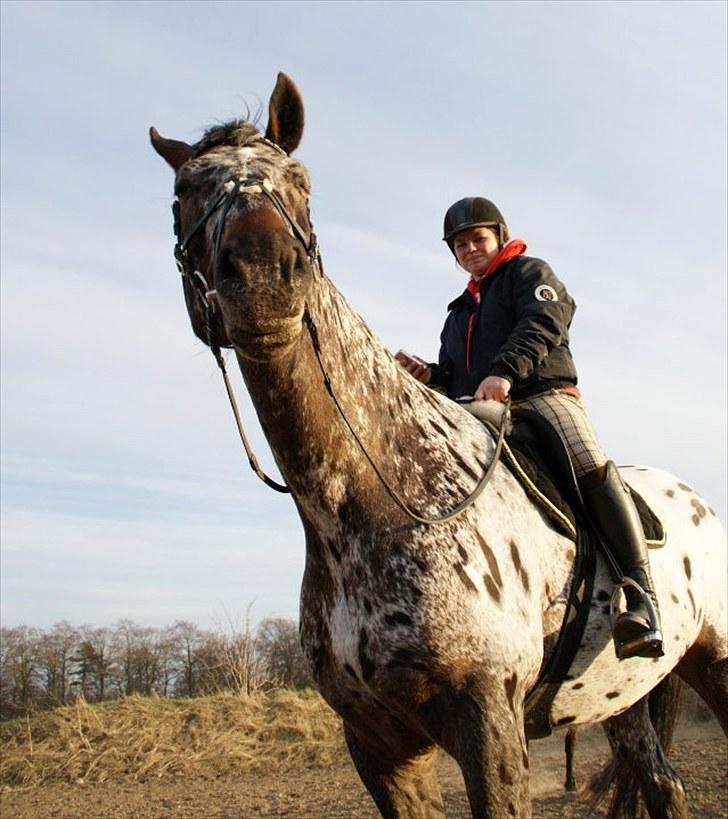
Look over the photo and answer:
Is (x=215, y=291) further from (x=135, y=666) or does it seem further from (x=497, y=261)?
(x=135, y=666)

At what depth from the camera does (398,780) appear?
375 centimetres

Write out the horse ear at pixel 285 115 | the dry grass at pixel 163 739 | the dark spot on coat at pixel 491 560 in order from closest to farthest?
the dark spot on coat at pixel 491 560, the horse ear at pixel 285 115, the dry grass at pixel 163 739

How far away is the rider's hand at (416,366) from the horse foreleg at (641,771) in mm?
2454

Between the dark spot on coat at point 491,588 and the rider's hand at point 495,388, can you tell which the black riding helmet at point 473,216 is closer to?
the rider's hand at point 495,388

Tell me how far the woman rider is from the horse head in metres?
1.42

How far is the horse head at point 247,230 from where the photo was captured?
2.72 m

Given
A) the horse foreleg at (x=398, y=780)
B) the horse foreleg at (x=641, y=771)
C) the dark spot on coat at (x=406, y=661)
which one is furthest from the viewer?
the horse foreleg at (x=641, y=771)

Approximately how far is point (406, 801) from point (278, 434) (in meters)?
1.68

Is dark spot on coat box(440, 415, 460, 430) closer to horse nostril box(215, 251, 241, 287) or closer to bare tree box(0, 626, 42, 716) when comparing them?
horse nostril box(215, 251, 241, 287)

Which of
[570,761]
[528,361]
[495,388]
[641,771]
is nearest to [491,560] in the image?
[495,388]

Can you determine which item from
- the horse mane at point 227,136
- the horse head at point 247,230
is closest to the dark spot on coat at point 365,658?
the horse head at point 247,230

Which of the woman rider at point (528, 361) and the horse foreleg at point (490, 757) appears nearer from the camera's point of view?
the horse foreleg at point (490, 757)

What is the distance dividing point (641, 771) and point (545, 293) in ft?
9.90

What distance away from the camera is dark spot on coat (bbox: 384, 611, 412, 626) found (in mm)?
3158
